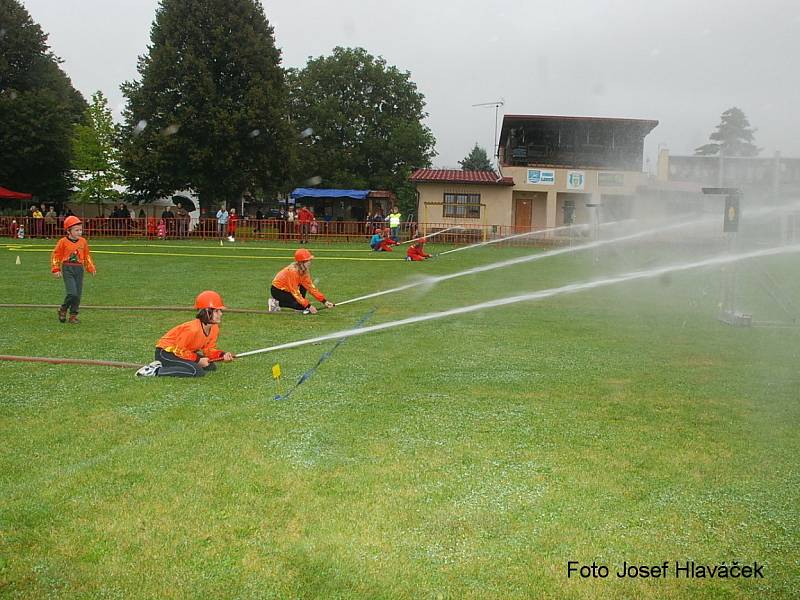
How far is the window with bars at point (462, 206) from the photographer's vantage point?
49.8 meters

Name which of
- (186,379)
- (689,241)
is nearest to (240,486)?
(186,379)

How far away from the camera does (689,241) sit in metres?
35.2

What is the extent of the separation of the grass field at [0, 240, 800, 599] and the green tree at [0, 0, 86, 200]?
49.8 meters

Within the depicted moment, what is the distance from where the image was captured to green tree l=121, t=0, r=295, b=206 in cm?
4975

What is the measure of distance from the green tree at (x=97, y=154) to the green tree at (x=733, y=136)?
41621 millimetres

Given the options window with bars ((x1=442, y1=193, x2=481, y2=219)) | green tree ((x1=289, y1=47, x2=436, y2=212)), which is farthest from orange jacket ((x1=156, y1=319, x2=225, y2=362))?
green tree ((x1=289, y1=47, x2=436, y2=212))

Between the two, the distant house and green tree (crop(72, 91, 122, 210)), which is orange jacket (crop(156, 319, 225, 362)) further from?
green tree (crop(72, 91, 122, 210))

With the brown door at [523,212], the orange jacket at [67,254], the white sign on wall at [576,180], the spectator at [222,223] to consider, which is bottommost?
the orange jacket at [67,254]

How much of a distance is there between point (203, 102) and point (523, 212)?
78.6 ft

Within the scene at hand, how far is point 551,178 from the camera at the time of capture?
5078 cm

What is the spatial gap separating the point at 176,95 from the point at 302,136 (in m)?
A: 27.4

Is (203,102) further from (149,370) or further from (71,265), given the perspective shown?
(149,370)

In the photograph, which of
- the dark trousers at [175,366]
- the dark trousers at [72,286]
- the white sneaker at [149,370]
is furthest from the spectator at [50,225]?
the dark trousers at [175,366]

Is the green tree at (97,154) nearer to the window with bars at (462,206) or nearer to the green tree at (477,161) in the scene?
the window with bars at (462,206)
